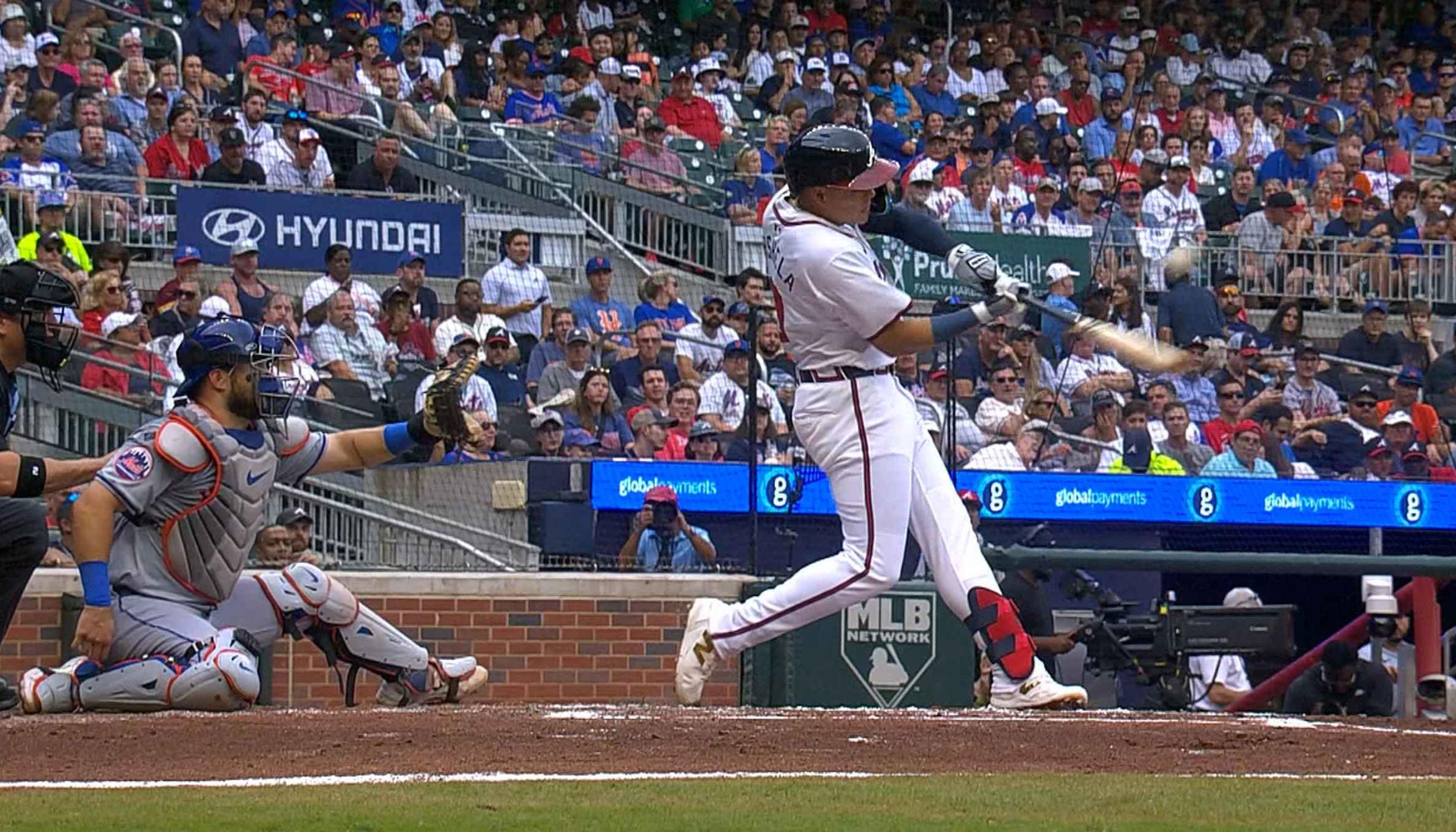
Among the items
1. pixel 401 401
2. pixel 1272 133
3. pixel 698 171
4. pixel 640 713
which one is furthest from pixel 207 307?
pixel 1272 133

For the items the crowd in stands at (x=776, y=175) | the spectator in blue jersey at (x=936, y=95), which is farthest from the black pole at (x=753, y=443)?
the spectator in blue jersey at (x=936, y=95)

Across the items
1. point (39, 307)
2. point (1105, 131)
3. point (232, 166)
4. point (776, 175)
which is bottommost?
point (39, 307)

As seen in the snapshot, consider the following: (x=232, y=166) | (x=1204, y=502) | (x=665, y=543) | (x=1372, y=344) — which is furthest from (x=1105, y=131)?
(x=665, y=543)

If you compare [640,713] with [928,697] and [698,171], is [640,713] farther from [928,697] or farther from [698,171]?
[698,171]

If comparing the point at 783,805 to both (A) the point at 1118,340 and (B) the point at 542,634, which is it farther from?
(B) the point at 542,634

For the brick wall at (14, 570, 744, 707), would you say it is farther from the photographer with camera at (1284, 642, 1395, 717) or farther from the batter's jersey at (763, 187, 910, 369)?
the batter's jersey at (763, 187, 910, 369)

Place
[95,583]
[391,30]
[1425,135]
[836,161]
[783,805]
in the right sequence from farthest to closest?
[1425,135]
[391,30]
[95,583]
[836,161]
[783,805]

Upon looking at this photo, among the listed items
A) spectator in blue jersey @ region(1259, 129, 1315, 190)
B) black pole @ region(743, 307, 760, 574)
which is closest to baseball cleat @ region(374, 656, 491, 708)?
black pole @ region(743, 307, 760, 574)
